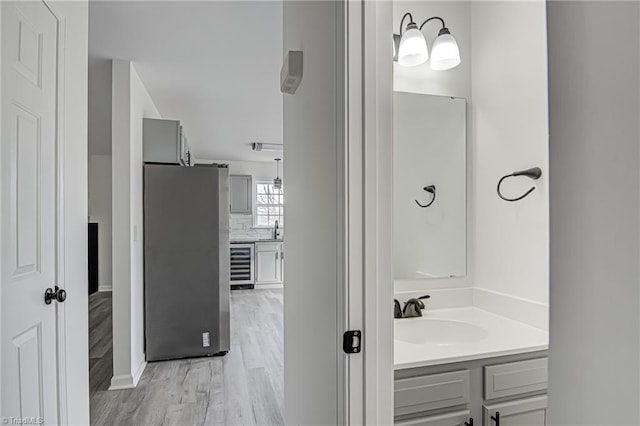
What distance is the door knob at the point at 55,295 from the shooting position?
5.12 ft

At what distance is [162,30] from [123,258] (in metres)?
1.69

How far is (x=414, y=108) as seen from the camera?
6.31 feet

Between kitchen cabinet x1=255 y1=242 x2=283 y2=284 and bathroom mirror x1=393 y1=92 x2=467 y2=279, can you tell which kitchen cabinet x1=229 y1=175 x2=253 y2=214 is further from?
bathroom mirror x1=393 y1=92 x2=467 y2=279

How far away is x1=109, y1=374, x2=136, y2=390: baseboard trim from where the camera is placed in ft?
9.56

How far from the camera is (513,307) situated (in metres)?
1.79

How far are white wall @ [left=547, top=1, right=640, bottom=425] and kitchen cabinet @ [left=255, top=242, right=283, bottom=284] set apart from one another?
6.76 meters

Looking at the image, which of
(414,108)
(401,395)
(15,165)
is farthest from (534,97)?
(15,165)

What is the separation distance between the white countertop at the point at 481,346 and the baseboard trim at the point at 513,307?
3cm

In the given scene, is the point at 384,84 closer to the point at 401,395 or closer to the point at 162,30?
the point at 401,395

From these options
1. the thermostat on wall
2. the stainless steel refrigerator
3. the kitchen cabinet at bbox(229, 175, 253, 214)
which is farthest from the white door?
the kitchen cabinet at bbox(229, 175, 253, 214)

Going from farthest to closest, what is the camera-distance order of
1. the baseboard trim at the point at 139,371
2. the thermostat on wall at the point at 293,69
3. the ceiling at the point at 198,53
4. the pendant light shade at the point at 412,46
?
1. the baseboard trim at the point at 139,371
2. the ceiling at the point at 198,53
3. the pendant light shade at the point at 412,46
4. the thermostat on wall at the point at 293,69

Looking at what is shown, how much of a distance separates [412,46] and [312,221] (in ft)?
3.44

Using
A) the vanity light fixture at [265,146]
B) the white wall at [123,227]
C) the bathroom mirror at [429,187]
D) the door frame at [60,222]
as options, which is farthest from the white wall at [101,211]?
the bathroom mirror at [429,187]

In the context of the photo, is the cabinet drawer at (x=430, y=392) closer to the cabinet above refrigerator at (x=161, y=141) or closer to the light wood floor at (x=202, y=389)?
the light wood floor at (x=202, y=389)
